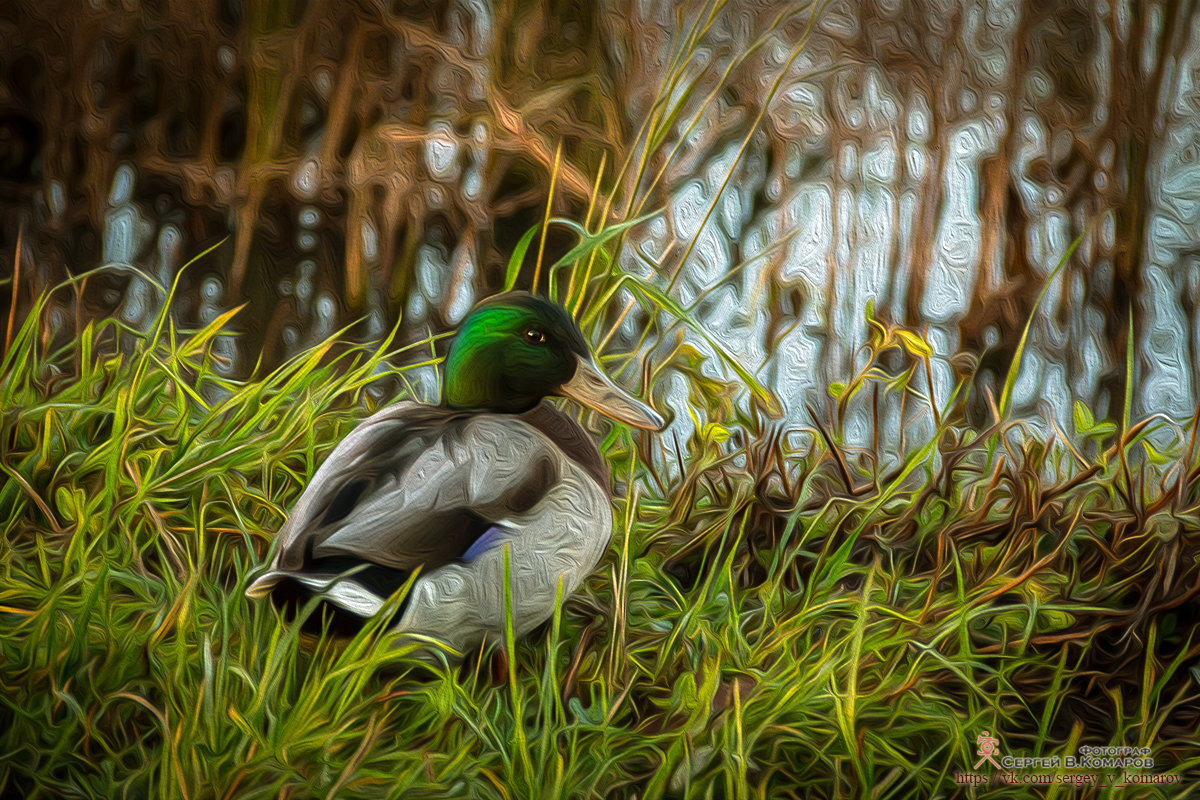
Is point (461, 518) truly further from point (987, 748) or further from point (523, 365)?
point (987, 748)

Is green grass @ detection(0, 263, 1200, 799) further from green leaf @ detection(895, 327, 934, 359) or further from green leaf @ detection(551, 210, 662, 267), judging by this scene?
green leaf @ detection(551, 210, 662, 267)

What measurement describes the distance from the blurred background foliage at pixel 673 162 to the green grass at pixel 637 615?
0.08m

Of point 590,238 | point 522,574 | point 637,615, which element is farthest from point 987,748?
point 590,238

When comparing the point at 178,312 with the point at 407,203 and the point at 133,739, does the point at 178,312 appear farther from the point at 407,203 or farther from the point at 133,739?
the point at 133,739

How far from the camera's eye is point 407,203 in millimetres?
1177

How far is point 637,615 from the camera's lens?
93 centimetres

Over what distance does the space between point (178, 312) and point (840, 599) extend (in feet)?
2.78

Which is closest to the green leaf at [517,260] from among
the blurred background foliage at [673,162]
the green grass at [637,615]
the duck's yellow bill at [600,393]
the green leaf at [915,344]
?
the blurred background foliage at [673,162]

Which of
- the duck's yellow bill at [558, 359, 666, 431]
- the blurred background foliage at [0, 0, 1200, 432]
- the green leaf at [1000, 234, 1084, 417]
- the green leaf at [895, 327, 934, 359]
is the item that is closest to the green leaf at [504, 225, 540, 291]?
the blurred background foliage at [0, 0, 1200, 432]

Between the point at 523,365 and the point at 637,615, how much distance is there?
0.28 m

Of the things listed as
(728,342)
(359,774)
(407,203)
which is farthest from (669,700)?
(407,203)

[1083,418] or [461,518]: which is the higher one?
[461,518]

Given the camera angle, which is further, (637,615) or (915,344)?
(915,344)

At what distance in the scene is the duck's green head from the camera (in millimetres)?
850
